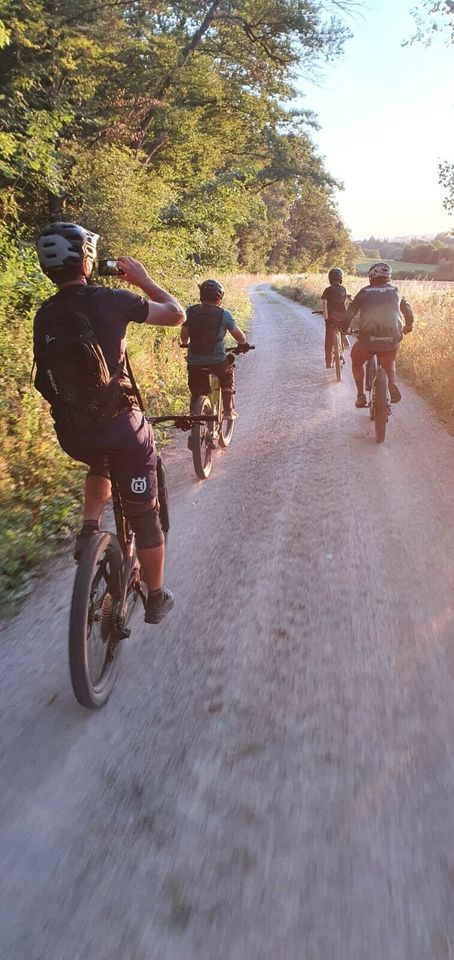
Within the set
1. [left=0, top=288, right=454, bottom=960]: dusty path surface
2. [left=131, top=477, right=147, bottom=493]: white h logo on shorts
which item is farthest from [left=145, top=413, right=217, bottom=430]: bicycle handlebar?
[left=0, top=288, right=454, bottom=960]: dusty path surface

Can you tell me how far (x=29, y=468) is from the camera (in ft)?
17.0

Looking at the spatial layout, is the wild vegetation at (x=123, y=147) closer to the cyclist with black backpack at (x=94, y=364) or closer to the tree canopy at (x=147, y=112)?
the tree canopy at (x=147, y=112)

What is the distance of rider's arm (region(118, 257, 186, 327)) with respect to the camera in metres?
2.27

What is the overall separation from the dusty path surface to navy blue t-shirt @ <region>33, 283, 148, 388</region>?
1727 mm

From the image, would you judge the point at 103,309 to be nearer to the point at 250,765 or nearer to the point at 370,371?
the point at 250,765

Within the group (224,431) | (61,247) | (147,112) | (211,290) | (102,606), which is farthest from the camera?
(147,112)

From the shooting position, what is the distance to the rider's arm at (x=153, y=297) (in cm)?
227

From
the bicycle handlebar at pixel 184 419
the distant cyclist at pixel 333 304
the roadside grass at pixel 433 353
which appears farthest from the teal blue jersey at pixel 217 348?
the distant cyclist at pixel 333 304

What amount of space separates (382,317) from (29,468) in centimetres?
459

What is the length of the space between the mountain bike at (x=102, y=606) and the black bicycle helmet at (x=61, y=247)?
0.94 metres

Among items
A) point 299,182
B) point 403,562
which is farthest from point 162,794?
point 299,182

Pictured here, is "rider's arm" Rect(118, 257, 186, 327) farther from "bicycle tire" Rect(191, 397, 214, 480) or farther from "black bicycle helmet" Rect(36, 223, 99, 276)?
"bicycle tire" Rect(191, 397, 214, 480)

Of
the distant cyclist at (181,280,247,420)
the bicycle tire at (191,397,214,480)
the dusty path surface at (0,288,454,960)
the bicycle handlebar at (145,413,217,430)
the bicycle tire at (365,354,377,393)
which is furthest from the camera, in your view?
the bicycle tire at (365,354,377,393)

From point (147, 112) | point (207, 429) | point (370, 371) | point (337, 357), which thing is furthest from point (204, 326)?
point (147, 112)
